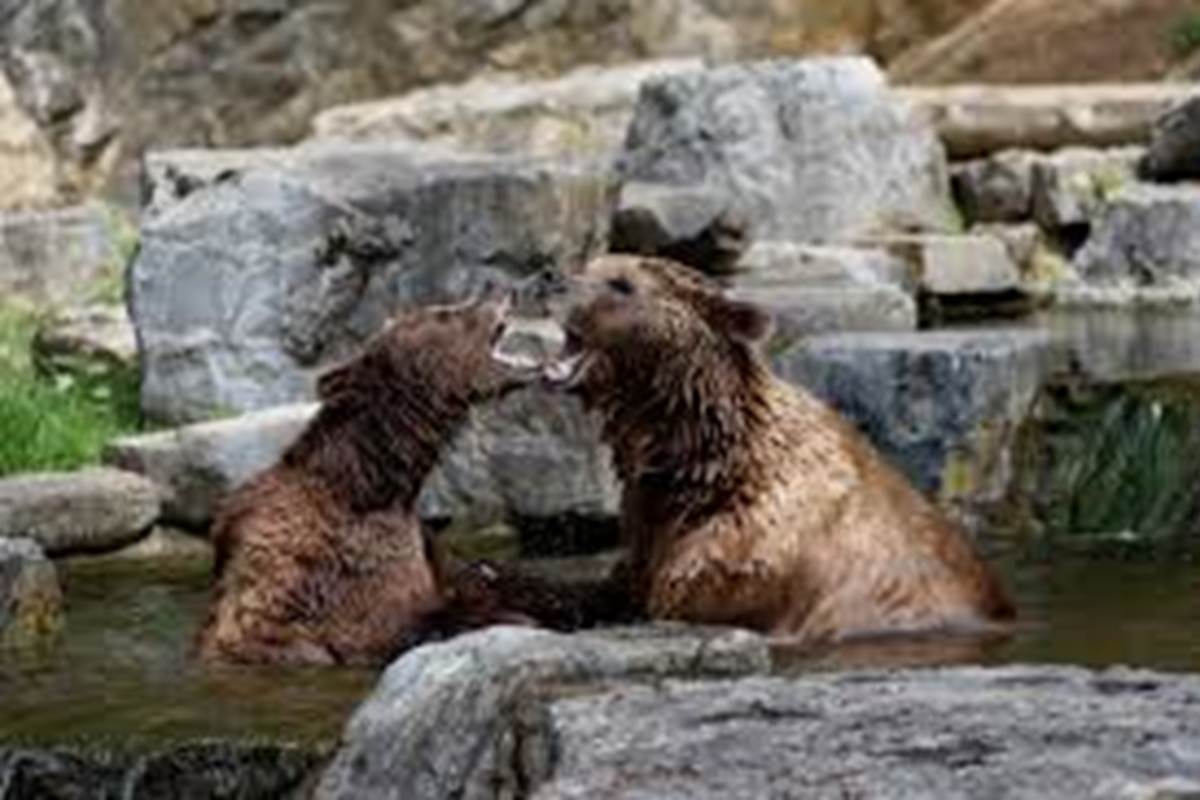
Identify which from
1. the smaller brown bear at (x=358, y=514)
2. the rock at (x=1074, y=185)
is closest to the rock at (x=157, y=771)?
the smaller brown bear at (x=358, y=514)

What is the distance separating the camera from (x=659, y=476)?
26.0 feet

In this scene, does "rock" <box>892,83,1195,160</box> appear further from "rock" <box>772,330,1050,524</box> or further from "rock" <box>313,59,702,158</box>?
"rock" <box>772,330,1050,524</box>

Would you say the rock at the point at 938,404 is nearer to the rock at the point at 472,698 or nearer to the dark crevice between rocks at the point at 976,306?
the rock at the point at 472,698

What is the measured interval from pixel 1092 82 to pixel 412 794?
60.3 feet

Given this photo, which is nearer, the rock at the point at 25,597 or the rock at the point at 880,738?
the rock at the point at 880,738

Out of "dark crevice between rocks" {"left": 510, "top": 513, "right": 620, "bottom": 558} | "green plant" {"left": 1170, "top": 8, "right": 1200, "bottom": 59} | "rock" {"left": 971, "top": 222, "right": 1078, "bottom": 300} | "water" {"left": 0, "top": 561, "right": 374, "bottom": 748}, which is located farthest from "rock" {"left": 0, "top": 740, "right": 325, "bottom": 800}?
"green plant" {"left": 1170, "top": 8, "right": 1200, "bottom": 59}

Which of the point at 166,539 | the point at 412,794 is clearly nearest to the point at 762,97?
the point at 166,539

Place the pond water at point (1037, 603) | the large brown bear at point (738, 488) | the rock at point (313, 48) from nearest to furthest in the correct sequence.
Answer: the pond water at point (1037, 603) → the large brown bear at point (738, 488) → the rock at point (313, 48)

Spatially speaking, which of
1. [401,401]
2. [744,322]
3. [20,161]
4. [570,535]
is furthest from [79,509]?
[20,161]

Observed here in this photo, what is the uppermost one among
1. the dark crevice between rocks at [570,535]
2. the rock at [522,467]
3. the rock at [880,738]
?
the rock at [880,738]

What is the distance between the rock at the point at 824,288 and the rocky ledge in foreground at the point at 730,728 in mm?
5787

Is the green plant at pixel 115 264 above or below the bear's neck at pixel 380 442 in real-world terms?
below

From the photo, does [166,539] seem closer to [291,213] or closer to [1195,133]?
[291,213]

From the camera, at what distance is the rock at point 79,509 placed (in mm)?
10727
